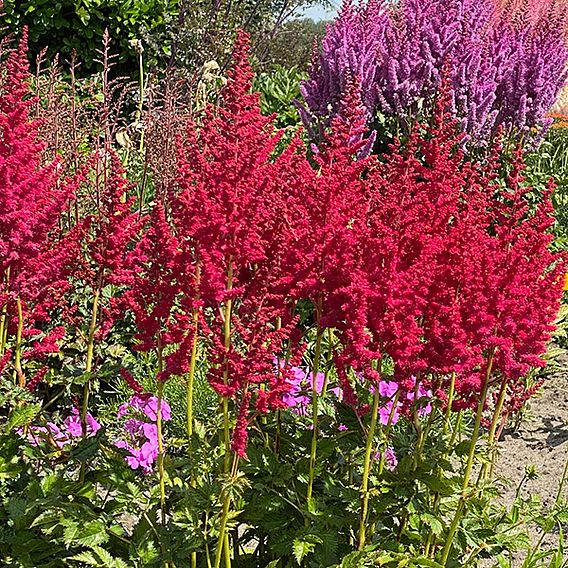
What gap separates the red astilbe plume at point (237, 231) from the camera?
8.01 feet

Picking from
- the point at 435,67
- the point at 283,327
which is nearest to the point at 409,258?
the point at 283,327

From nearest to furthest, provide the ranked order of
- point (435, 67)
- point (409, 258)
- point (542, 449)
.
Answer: point (409, 258), point (542, 449), point (435, 67)

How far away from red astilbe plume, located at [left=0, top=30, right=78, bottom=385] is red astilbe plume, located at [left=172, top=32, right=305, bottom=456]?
0.47 m

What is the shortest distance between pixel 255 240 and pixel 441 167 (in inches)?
28.0

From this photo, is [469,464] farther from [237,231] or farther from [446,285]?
[237,231]

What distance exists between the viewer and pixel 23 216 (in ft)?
8.83

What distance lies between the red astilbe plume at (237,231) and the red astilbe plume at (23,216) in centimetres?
47

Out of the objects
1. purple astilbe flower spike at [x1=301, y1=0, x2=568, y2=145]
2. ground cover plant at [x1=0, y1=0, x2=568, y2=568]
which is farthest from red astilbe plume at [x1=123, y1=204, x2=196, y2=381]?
purple astilbe flower spike at [x1=301, y1=0, x2=568, y2=145]

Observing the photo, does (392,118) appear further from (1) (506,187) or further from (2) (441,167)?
(2) (441,167)

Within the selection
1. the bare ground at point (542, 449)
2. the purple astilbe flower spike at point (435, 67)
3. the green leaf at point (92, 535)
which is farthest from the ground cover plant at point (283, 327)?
the purple astilbe flower spike at point (435, 67)

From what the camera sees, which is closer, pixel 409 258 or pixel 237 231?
pixel 237 231

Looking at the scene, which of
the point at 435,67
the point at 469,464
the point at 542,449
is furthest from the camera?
the point at 435,67

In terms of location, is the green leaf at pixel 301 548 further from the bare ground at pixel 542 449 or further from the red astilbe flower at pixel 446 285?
the bare ground at pixel 542 449

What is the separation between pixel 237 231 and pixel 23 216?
27.8 inches
